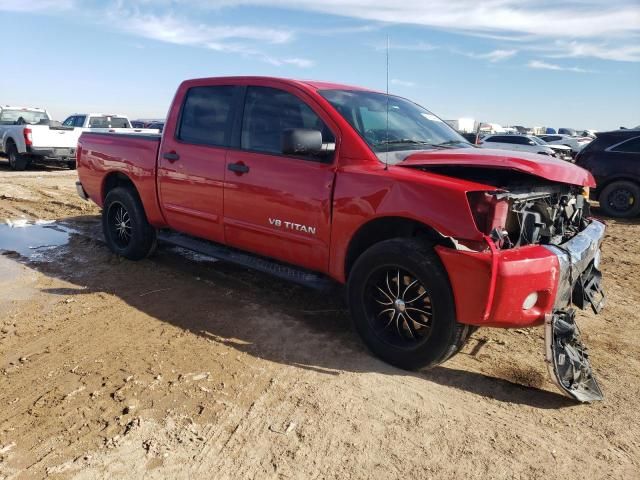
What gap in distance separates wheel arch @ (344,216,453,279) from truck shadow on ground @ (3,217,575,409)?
0.43m

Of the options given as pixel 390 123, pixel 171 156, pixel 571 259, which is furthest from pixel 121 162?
pixel 571 259

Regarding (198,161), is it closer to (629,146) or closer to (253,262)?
(253,262)

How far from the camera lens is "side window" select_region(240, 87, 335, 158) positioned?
4.06 metres

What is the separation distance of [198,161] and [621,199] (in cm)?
848

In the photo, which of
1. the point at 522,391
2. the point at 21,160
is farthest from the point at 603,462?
the point at 21,160

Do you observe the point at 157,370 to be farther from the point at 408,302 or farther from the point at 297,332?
the point at 408,302

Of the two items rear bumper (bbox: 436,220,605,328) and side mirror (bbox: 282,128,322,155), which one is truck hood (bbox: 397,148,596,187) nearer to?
rear bumper (bbox: 436,220,605,328)

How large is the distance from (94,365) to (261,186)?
1.75 metres

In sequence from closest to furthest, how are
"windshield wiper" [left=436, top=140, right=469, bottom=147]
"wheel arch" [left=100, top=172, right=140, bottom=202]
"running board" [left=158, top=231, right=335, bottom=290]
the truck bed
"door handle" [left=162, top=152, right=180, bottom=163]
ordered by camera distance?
"running board" [left=158, top=231, right=335, bottom=290] < "windshield wiper" [left=436, top=140, right=469, bottom=147] < "door handle" [left=162, top=152, right=180, bottom=163] < the truck bed < "wheel arch" [left=100, top=172, right=140, bottom=202]

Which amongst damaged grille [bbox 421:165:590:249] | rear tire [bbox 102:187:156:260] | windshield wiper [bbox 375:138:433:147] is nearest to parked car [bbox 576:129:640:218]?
damaged grille [bbox 421:165:590:249]

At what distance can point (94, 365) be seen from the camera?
342cm

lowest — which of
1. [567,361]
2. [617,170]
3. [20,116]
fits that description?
[567,361]

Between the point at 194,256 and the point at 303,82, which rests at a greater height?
the point at 303,82

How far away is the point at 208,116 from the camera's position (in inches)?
187
